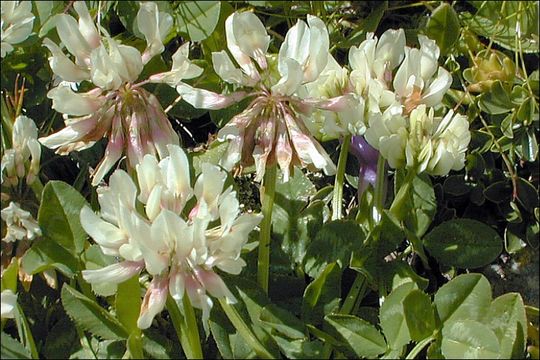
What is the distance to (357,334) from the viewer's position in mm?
1416

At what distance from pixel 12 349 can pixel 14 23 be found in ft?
1.80

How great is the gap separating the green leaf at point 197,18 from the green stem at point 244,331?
22.1 inches

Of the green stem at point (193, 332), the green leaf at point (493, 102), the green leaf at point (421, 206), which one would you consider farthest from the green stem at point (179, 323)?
the green leaf at point (493, 102)

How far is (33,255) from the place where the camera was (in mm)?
1447

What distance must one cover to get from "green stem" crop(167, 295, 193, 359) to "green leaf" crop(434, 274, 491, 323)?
1.30 feet

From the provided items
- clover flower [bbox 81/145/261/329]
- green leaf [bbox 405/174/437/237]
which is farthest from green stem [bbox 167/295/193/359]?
green leaf [bbox 405/174/437/237]

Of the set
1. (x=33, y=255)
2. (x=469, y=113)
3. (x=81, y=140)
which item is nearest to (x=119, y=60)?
(x=81, y=140)

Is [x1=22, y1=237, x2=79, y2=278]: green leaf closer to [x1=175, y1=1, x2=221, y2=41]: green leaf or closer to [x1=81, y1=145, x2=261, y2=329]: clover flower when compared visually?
[x1=81, y1=145, x2=261, y2=329]: clover flower

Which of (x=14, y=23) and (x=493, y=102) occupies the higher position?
(x=14, y=23)

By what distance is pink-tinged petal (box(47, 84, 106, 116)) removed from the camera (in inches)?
52.9

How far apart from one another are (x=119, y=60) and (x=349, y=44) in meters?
0.61

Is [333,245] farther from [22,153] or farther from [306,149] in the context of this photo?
[22,153]

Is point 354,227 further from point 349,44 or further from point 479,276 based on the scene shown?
point 349,44

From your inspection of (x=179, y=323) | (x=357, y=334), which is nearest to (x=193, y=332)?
(x=179, y=323)
